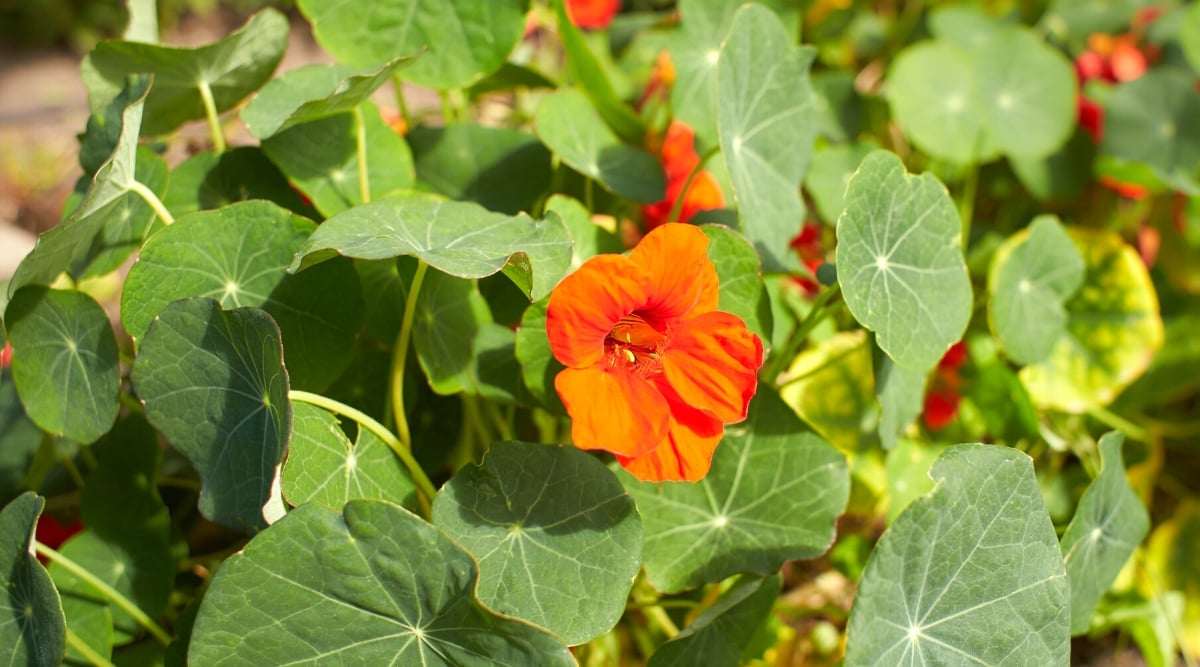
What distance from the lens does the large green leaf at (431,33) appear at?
1103 mm

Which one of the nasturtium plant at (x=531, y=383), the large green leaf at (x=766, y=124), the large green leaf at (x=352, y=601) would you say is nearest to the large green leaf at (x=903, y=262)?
the nasturtium plant at (x=531, y=383)

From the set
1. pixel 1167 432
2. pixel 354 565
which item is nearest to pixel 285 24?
pixel 354 565

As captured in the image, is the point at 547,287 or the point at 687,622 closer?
the point at 547,287

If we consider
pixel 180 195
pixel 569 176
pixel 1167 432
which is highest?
pixel 180 195

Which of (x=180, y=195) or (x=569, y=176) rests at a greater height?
(x=180, y=195)

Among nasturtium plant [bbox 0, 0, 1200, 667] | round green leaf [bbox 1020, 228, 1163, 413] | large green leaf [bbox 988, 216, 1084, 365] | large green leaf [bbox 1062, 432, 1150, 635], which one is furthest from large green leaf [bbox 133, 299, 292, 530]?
round green leaf [bbox 1020, 228, 1163, 413]

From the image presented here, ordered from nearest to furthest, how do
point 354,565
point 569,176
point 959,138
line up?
point 354,565 → point 569,176 → point 959,138

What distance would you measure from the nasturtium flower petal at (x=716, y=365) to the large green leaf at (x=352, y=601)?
24 centimetres

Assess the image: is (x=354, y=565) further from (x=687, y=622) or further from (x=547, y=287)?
A: (x=687, y=622)

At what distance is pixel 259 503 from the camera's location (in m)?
0.81

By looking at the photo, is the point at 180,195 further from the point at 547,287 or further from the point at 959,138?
the point at 959,138

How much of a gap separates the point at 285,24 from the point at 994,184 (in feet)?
4.73

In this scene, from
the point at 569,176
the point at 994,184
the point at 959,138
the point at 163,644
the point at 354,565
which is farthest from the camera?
the point at 994,184

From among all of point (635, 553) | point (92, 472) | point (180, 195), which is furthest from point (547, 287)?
point (92, 472)
